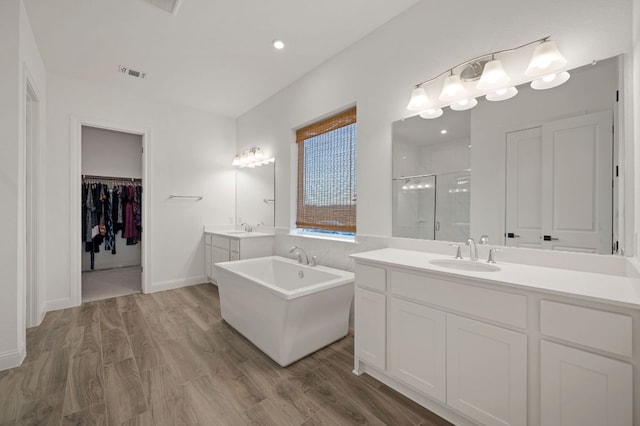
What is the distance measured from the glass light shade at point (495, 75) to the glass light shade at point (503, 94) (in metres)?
0.04

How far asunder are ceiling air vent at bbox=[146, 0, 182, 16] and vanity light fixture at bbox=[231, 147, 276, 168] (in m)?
1.91

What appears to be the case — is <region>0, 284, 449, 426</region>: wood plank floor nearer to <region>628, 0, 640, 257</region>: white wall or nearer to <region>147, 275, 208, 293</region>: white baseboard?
<region>147, 275, 208, 293</region>: white baseboard

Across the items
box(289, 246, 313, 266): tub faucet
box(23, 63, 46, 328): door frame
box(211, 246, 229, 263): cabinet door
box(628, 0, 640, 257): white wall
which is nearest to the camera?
box(628, 0, 640, 257): white wall

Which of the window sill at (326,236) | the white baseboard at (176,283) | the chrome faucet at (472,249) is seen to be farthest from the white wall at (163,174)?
the chrome faucet at (472,249)

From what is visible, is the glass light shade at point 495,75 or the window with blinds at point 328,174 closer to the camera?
the glass light shade at point 495,75

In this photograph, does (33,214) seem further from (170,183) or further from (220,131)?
(220,131)

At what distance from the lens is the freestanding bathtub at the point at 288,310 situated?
2045 millimetres

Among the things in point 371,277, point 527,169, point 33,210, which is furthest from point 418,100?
point 33,210

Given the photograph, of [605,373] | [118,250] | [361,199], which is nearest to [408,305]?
[605,373]

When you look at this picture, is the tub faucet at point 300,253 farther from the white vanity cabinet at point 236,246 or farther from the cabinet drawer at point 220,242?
the cabinet drawer at point 220,242

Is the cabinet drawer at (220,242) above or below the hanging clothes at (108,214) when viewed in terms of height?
below

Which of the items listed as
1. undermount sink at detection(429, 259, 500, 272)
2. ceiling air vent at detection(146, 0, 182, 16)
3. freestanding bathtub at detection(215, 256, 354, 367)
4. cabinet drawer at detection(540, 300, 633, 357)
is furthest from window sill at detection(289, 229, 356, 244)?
ceiling air vent at detection(146, 0, 182, 16)

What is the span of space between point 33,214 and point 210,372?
2610 mm

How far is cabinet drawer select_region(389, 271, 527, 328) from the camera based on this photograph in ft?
4.13
